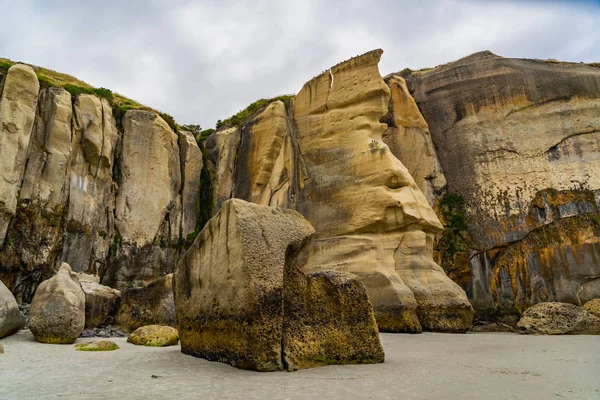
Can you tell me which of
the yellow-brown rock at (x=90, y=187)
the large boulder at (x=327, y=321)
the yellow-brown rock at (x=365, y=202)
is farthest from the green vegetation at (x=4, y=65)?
the large boulder at (x=327, y=321)

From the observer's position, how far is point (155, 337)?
8.73 meters

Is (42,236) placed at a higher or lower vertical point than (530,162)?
lower

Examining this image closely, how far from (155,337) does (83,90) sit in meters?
14.5

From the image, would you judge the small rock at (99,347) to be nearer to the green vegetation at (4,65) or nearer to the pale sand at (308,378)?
the pale sand at (308,378)

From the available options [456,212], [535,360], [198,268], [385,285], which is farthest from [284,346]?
[456,212]

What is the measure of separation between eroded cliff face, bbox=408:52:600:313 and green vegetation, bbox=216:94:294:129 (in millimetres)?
7826

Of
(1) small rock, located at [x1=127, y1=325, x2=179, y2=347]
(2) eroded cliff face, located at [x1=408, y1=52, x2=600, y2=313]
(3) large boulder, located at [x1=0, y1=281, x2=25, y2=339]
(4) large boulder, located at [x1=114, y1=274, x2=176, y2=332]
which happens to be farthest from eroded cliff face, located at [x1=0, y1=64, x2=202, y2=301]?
(2) eroded cliff face, located at [x1=408, y1=52, x2=600, y2=313]

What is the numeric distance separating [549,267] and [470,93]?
9.21 metres

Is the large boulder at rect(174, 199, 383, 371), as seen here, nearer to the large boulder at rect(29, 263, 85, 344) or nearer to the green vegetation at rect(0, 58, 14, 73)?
the large boulder at rect(29, 263, 85, 344)

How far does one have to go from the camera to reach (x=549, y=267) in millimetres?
17328

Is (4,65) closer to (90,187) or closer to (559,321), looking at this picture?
(90,187)

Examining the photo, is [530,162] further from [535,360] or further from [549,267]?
[535,360]

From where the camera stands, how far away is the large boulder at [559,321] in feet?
36.1

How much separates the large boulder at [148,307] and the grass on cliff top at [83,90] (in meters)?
11.0
